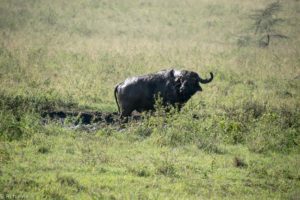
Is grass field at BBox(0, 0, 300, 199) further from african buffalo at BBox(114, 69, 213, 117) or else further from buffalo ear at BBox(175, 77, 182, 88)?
buffalo ear at BBox(175, 77, 182, 88)

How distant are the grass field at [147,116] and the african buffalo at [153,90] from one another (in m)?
0.68

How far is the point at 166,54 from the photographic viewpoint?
24.9 m

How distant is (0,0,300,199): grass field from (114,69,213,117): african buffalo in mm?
683

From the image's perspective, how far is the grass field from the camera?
9133 millimetres

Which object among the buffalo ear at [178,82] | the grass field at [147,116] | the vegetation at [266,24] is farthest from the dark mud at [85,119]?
the vegetation at [266,24]

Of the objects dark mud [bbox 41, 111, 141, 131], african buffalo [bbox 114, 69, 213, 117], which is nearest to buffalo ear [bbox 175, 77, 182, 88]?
african buffalo [bbox 114, 69, 213, 117]

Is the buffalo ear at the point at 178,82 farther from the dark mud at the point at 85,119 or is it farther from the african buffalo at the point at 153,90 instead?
the dark mud at the point at 85,119

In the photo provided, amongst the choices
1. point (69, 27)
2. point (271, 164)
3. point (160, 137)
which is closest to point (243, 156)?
point (271, 164)

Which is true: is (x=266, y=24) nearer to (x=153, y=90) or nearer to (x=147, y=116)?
(x=153, y=90)

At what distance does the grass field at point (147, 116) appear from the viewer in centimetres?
913

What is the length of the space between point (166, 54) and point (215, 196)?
16.7 meters

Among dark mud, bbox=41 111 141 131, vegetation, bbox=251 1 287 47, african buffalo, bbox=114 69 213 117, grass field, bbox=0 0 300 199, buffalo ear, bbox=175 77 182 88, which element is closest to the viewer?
grass field, bbox=0 0 300 199

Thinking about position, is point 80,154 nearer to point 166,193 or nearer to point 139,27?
point 166,193

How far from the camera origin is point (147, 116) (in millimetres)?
13938
